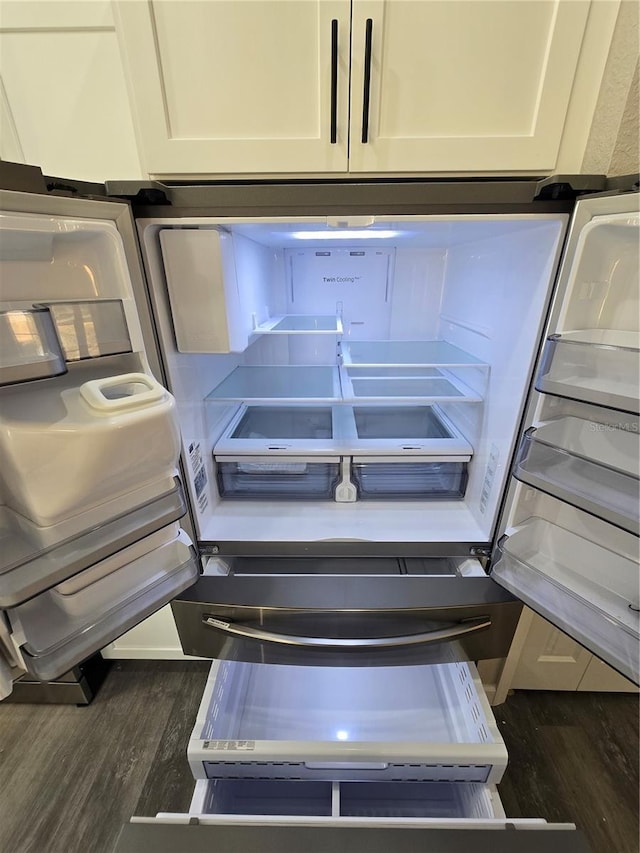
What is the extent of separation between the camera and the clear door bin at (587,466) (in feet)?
2.32

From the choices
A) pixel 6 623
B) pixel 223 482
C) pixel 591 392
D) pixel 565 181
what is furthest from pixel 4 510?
pixel 565 181

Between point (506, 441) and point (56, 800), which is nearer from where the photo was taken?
point (506, 441)

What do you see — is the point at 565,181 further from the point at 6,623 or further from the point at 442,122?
the point at 6,623

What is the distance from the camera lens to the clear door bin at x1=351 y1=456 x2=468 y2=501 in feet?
4.36

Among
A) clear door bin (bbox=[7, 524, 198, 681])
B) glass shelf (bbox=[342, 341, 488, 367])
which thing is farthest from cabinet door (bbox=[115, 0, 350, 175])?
clear door bin (bbox=[7, 524, 198, 681])

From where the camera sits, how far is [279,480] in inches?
53.1

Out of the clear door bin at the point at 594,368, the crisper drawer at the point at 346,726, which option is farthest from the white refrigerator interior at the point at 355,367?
the crisper drawer at the point at 346,726

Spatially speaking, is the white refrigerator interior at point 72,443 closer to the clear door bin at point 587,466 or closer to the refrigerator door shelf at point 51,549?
the refrigerator door shelf at point 51,549

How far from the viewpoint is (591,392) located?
27.2 inches

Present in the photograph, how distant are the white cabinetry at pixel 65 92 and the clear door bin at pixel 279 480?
909 millimetres

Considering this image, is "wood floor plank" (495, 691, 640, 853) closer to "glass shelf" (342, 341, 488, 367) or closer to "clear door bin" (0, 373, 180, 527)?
"glass shelf" (342, 341, 488, 367)

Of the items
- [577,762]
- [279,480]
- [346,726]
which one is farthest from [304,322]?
[577,762]

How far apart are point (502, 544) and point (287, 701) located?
2.68 ft

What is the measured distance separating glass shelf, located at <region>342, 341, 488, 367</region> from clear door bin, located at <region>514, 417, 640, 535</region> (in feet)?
1.71
